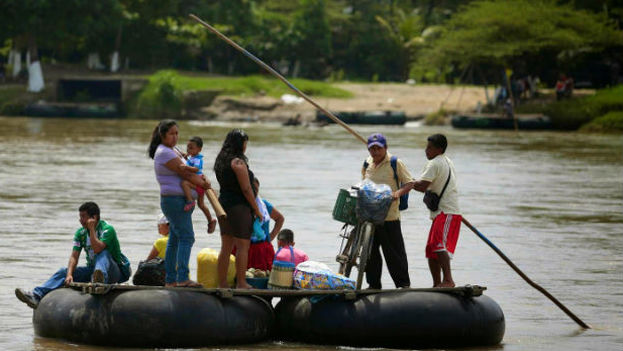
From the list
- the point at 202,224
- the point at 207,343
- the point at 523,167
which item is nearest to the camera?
the point at 207,343

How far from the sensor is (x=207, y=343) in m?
9.38

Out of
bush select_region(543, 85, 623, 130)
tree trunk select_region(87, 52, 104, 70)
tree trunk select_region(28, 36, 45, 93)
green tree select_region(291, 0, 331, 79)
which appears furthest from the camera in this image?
tree trunk select_region(87, 52, 104, 70)

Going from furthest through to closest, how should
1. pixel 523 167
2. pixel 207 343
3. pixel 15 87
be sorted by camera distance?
pixel 15 87 → pixel 523 167 → pixel 207 343

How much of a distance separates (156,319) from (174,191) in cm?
105

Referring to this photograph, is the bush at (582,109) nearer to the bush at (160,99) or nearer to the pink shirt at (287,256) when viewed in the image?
the bush at (160,99)

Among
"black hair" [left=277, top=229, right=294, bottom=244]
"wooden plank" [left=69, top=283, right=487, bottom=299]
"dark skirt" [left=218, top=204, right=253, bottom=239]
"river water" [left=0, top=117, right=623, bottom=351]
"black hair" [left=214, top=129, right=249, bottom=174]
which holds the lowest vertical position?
"river water" [left=0, top=117, right=623, bottom=351]

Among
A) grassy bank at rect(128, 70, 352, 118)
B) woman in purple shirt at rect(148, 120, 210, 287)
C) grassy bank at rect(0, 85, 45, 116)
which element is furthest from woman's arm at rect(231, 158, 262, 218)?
grassy bank at rect(0, 85, 45, 116)

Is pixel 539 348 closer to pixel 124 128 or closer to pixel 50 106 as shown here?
pixel 124 128

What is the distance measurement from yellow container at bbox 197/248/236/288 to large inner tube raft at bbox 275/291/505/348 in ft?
2.12

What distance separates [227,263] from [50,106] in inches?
1885

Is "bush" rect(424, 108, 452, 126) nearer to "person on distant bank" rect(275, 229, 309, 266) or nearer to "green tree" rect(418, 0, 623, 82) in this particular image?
"green tree" rect(418, 0, 623, 82)

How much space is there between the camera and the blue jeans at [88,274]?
1002 cm

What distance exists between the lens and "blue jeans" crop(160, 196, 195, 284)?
9.76 meters

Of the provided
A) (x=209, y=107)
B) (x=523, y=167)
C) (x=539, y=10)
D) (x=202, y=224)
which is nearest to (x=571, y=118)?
(x=539, y=10)
